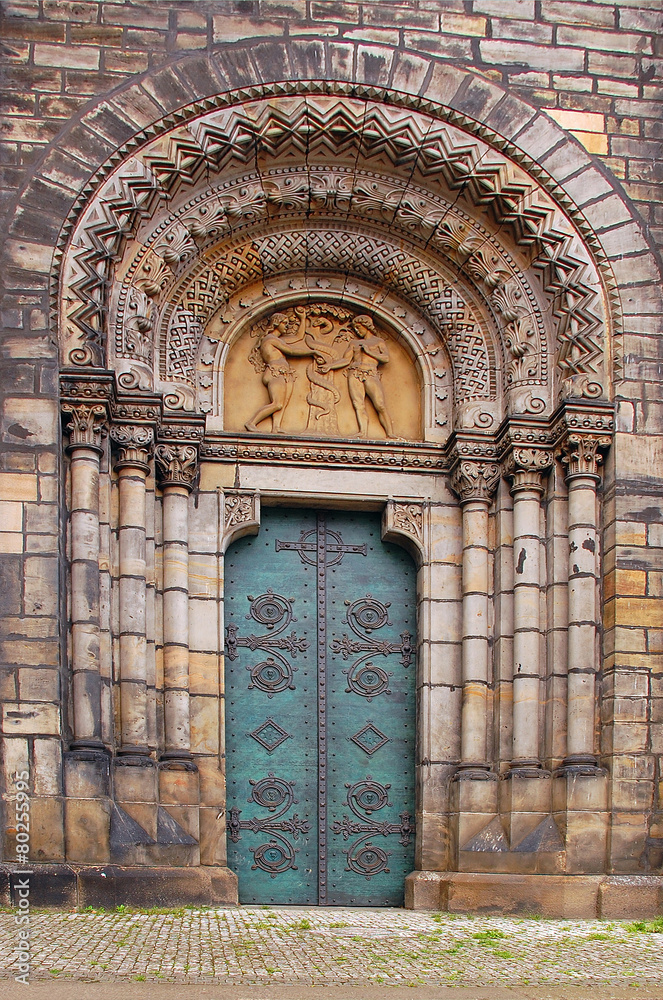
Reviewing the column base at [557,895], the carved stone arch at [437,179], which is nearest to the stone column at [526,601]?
the carved stone arch at [437,179]

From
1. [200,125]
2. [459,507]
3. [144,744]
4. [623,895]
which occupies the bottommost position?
[623,895]

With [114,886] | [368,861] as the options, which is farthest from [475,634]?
[114,886]

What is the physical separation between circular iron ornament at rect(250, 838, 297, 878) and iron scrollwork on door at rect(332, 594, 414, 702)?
150cm

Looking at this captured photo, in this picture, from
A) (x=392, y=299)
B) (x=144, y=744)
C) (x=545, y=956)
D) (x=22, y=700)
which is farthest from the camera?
(x=392, y=299)

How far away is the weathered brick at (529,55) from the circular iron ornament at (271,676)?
5846mm

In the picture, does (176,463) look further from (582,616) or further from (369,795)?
(582,616)

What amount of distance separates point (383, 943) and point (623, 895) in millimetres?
2562

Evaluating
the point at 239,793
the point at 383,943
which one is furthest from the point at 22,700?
the point at 383,943

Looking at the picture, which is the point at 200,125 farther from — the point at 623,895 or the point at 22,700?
the point at 623,895

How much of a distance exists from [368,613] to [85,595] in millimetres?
2806

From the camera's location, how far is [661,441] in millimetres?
11984

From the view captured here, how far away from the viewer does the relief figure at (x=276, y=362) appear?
41.5 feet

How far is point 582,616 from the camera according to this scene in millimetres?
11695

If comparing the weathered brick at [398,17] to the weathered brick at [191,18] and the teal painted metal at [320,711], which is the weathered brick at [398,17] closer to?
the weathered brick at [191,18]
